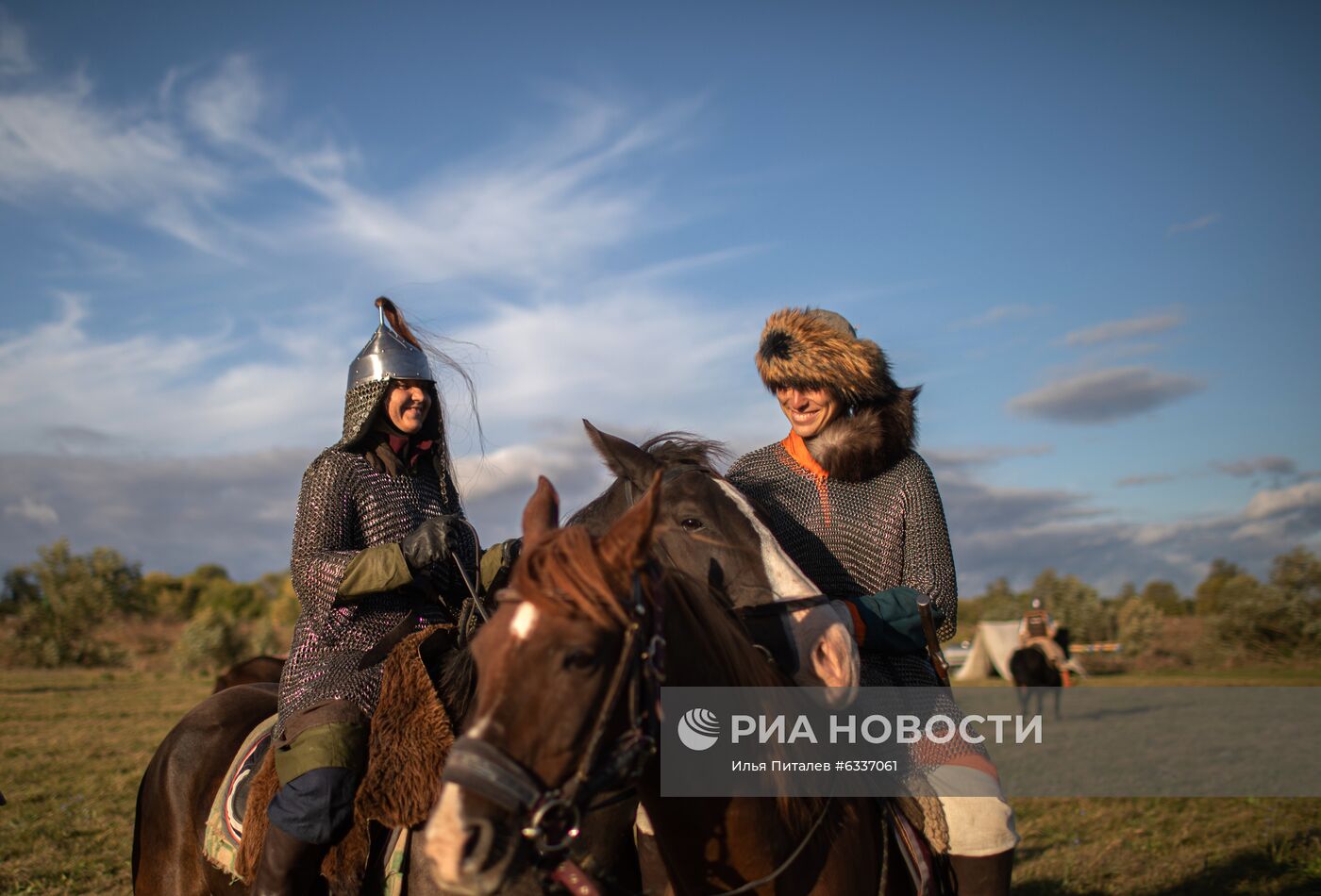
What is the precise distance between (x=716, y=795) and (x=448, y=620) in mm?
1679

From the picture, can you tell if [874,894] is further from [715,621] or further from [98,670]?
[98,670]

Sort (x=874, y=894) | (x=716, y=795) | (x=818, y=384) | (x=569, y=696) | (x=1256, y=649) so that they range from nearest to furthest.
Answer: (x=569, y=696) → (x=716, y=795) → (x=874, y=894) → (x=818, y=384) → (x=1256, y=649)

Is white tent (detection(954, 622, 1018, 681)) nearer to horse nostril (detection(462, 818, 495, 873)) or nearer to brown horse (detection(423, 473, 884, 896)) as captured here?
brown horse (detection(423, 473, 884, 896))

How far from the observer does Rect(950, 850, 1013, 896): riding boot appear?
114 inches

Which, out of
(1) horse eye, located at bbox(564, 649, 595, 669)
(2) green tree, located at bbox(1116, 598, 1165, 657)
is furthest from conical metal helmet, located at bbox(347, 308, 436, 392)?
(2) green tree, located at bbox(1116, 598, 1165, 657)

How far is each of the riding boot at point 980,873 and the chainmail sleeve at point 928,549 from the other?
745 mm

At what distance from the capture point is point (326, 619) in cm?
337

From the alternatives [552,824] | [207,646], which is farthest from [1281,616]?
[207,646]

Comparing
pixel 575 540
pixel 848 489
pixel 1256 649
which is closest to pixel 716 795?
pixel 575 540

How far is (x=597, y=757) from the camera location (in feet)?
6.23

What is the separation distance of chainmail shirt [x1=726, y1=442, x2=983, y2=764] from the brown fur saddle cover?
4.38ft

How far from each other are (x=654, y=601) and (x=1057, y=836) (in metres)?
8.07

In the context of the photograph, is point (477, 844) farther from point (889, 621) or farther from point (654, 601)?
point (889, 621)

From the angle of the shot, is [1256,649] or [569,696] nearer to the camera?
[569,696]
